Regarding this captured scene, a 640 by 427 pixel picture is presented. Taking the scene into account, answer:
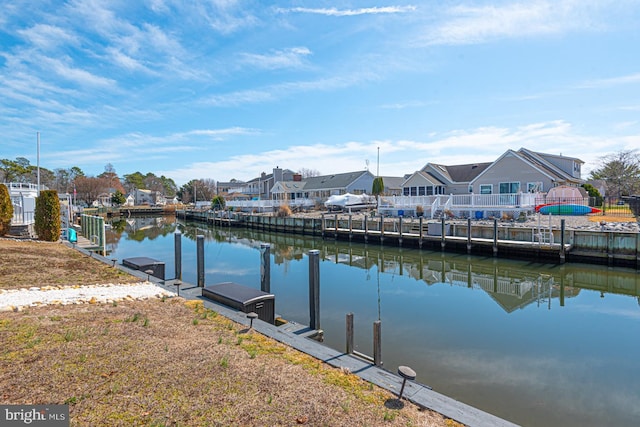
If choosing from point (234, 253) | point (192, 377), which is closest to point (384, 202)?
point (234, 253)

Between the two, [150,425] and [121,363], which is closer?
[150,425]

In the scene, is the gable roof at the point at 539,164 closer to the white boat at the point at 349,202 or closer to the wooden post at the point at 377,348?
the white boat at the point at 349,202

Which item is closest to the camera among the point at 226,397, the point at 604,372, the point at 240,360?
the point at 226,397

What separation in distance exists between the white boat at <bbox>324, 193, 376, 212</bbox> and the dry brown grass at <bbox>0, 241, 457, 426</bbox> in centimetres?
3172

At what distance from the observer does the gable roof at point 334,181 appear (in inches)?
2013

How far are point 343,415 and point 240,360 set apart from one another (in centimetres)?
170

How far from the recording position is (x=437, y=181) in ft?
117

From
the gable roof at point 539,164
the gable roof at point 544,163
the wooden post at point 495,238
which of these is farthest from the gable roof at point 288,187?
the wooden post at point 495,238

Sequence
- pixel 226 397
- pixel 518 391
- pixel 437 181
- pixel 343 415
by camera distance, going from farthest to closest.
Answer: pixel 437 181 < pixel 518 391 < pixel 226 397 < pixel 343 415

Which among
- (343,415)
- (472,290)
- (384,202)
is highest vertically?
(384,202)

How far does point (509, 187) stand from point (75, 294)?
30.5m

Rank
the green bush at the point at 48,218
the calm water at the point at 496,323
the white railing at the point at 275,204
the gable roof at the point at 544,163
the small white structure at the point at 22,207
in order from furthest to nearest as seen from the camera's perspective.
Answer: the white railing at the point at 275,204
the gable roof at the point at 544,163
the small white structure at the point at 22,207
the green bush at the point at 48,218
the calm water at the point at 496,323

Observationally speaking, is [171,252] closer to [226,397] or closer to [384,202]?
[384,202]

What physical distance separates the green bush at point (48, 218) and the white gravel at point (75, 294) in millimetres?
11159
